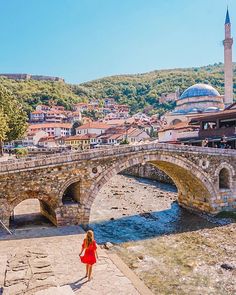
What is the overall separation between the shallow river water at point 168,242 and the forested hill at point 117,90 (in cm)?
8769

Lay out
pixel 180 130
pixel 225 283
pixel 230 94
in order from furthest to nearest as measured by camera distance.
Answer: pixel 230 94
pixel 180 130
pixel 225 283

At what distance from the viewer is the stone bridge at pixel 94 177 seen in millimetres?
15547

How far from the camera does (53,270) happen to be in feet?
32.7

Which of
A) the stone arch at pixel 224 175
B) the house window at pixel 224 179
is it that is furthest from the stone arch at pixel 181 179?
the house window at pixel 224 179

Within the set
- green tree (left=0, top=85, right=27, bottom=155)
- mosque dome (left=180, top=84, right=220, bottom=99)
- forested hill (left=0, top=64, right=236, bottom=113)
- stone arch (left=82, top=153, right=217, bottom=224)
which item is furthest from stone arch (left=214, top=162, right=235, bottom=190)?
forested hill (left=0, top=64, right=236, bottom=113)

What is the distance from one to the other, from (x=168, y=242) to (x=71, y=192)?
653cm

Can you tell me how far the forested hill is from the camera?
112875mm

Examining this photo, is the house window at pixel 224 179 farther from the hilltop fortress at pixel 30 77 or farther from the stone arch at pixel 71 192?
the hilltop fortress at pixel 30 77

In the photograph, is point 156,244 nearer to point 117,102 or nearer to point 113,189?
point 113,189

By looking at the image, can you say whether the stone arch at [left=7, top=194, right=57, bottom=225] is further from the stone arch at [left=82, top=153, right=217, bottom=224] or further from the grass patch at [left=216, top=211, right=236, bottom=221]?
the grass patch at [left=216, top=211, right=236, bottom=221]

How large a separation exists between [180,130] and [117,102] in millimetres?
97165

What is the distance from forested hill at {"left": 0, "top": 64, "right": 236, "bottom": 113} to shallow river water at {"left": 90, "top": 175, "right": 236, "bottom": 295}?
8769 centimetres

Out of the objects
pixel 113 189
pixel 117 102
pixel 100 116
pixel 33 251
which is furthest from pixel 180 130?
pixel 117 102

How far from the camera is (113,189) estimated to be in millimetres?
31422
